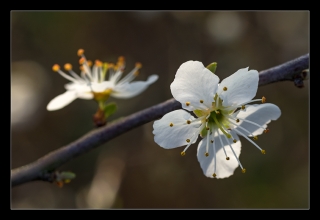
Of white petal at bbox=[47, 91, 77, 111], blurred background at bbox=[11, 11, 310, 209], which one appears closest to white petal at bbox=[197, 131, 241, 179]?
white petal at bbox=[47, 91, 77, 111]

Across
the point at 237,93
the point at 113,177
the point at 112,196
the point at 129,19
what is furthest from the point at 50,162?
the point at 129,19

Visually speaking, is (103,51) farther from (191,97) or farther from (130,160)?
(191,97)

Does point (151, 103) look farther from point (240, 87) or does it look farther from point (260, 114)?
point (240, 87)

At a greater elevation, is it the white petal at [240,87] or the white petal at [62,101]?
the white petal at [240,87]

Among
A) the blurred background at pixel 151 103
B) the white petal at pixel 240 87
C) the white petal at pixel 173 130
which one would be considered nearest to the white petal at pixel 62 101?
the white petal at pixel 173 130

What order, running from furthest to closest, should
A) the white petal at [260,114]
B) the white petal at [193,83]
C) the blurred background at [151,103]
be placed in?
the blurred background at [151,103], the white petal at [260,114], the white petal at [193,83]

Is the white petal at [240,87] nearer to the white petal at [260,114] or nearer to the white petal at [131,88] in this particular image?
the white petal at [260,114]
